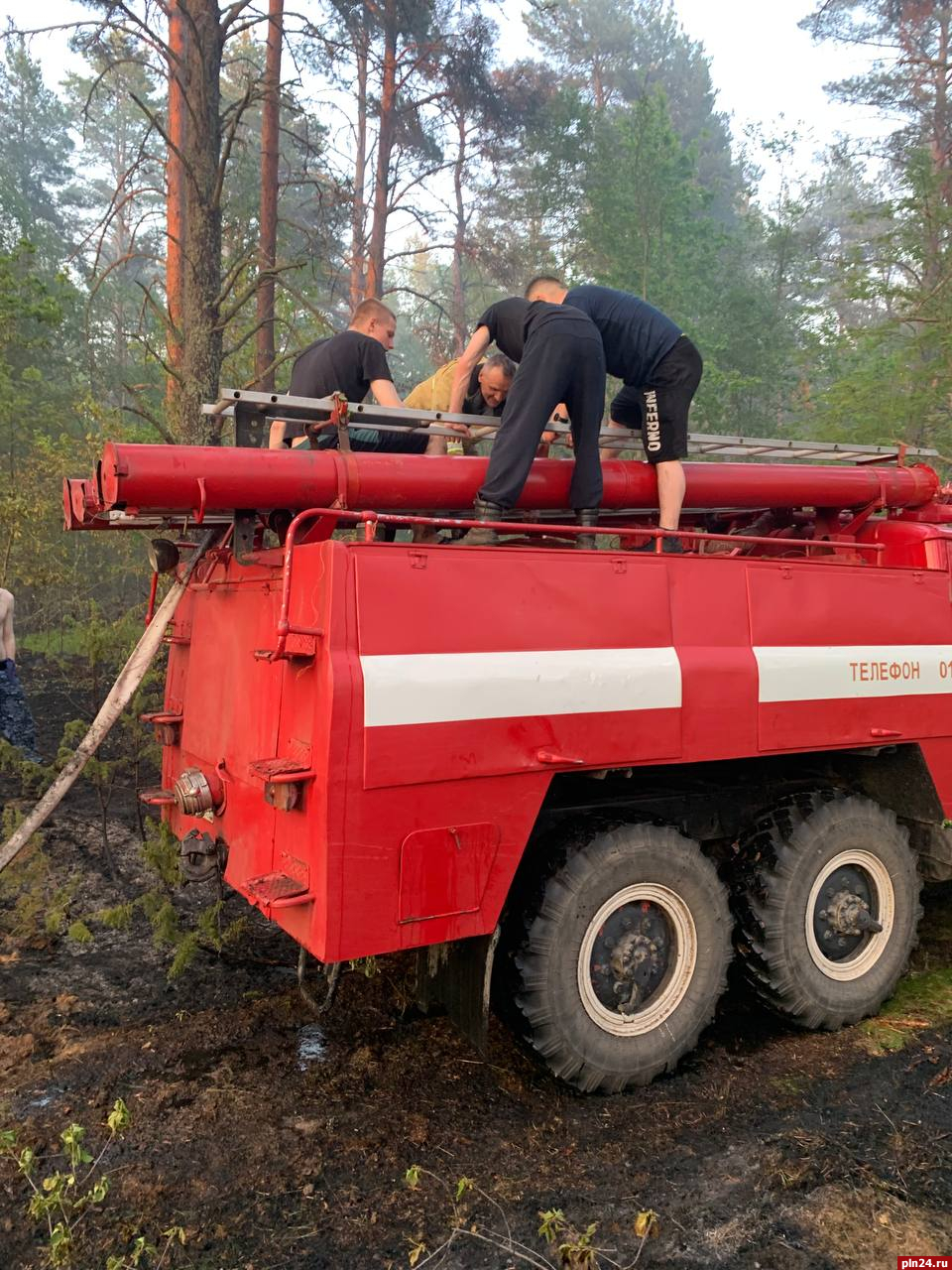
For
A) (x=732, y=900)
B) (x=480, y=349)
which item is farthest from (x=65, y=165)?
(x=732, y=900)

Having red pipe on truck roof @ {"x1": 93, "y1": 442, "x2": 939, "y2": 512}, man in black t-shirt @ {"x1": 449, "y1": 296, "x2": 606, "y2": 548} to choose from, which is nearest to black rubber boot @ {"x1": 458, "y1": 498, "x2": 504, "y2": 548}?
man in black t-shirt @ {"x1": 449, "y1": 296, "x2": 606, "y2": 548}

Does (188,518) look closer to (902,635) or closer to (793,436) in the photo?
(902,635)

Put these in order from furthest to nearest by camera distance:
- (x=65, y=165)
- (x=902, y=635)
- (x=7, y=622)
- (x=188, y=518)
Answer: (x=65, y=165) → (x=7, y=622) → (x=902, y=635) → (x=188, y=518)

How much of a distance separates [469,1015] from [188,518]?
220cm

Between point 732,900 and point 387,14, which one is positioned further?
point 387,14

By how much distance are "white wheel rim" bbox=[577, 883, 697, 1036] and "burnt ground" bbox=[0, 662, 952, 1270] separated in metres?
0.27

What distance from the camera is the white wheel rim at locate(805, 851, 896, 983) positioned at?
387 centimetres

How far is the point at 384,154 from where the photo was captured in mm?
16062

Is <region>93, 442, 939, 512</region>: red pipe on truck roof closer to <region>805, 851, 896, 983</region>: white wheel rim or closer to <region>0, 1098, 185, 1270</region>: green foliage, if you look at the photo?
<region>805, 851, 896, 983</region>: white wheel rim

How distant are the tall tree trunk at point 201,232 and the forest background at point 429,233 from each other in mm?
21

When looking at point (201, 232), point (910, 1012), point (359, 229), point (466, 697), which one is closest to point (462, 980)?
point (466, 697)

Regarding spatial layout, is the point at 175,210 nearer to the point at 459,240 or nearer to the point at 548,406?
the point at 459,240

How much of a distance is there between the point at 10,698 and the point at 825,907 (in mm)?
6438

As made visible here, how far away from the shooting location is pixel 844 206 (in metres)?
31.9
